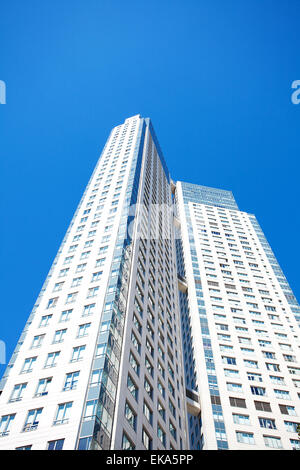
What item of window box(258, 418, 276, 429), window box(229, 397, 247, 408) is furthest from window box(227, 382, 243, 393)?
window box(258, 418, 276, 429)

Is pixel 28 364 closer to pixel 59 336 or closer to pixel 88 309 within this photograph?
pixel 59 336

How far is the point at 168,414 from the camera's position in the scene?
125 feet

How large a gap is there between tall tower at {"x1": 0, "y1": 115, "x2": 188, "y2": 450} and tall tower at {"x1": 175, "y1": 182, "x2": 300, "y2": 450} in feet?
22.8

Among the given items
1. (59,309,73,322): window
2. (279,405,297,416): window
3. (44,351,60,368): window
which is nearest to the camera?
(44,351,60,368): window

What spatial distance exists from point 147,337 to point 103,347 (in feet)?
30.2

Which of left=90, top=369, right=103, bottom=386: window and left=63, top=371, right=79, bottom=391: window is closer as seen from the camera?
left=90, top=369, right=103, bottom=386: window

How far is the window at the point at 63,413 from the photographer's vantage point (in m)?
27.3

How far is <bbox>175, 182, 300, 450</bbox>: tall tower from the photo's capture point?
49000 millimetres

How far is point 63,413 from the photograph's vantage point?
2805cm

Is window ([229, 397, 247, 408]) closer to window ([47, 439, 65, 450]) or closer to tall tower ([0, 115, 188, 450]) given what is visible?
tall tower ([0, 115, 188, 450])

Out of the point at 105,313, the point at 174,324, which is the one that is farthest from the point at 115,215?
the point at 105,313

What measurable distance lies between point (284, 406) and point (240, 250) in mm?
40335

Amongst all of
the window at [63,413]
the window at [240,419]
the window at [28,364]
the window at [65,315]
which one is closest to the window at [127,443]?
the window at [63,413]

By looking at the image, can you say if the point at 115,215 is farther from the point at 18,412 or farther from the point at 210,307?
the point at 18,412
